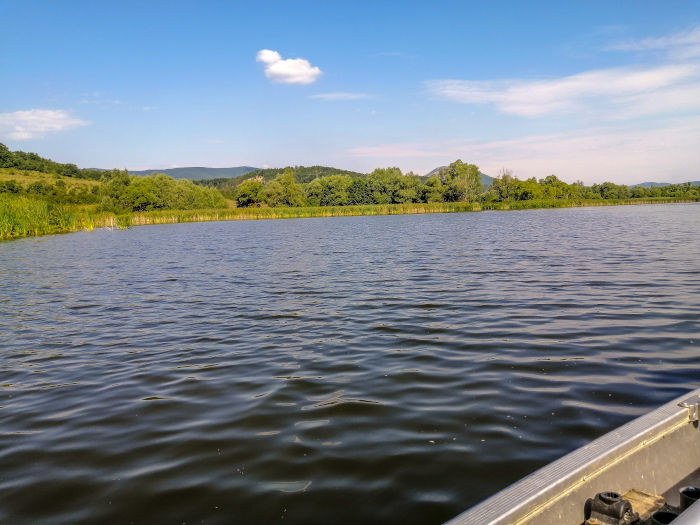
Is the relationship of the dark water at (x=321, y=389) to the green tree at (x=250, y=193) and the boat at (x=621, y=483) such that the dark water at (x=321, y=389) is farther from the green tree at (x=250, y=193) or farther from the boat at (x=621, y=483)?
the green tree at (x=250, y=193)

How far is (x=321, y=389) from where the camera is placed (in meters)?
6.47

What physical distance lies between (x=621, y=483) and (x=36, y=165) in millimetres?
151145

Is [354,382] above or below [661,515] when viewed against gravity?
below

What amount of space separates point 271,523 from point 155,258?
76.8ft

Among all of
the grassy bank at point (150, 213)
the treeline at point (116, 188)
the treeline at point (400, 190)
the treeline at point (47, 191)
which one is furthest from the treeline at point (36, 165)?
the grassy bank at point (150, 213)

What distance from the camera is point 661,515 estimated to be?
8.23 feet

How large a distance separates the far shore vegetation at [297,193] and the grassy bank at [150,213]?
7.5 inches

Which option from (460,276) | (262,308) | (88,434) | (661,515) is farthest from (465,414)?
(460,276)

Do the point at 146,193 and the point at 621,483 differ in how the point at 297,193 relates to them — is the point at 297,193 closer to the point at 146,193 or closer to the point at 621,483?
the point at 146,193

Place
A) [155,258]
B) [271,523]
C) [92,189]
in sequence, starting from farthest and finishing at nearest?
[92,189] < [155,258] < [271,523]

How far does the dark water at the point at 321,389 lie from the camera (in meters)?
4.15

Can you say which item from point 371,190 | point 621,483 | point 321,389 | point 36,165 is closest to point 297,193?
point 371,190

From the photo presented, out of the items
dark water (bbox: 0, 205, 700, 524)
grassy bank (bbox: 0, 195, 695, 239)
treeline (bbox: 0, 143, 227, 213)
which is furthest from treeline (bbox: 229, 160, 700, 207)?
dark water (bbox: 0, 205, 700, 524)

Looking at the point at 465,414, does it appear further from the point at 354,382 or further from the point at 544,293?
the point at 544,293
